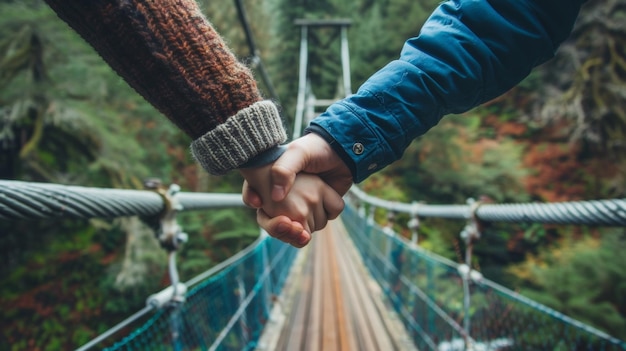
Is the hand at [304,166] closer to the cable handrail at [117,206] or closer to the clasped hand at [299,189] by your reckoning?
the clasped hand at [299,189]

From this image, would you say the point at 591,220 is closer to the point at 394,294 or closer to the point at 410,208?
the point at 410,208

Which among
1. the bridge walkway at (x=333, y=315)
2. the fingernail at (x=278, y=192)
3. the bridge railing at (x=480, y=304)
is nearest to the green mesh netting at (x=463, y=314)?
the bridge railing at (x=480, y=304)

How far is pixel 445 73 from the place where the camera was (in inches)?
19.5

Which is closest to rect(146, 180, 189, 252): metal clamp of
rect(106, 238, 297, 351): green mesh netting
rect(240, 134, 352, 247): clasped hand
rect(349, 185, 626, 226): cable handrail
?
rect(106, 238, 297, 351): green mesh netting

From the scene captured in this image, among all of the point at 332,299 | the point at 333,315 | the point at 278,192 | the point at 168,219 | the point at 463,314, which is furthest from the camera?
the point at 332,299

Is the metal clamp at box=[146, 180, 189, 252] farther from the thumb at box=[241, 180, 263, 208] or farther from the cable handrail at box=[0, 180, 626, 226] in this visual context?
the thumb at box=[241, 180, 263, 208]

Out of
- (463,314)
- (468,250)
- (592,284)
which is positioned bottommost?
(592,284)

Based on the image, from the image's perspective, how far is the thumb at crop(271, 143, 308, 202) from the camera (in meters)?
0.52

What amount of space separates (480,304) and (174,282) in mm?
866

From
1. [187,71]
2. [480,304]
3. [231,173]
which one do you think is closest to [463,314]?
[480,304]

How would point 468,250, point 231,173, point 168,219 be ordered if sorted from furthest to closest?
1. point 231,173
2. point 468,250
3. point 168,219

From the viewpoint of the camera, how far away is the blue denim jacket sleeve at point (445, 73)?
1.55 feet

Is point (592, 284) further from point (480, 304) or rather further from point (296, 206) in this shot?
point (296, 206)

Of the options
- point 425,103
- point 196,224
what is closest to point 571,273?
point 425,103
